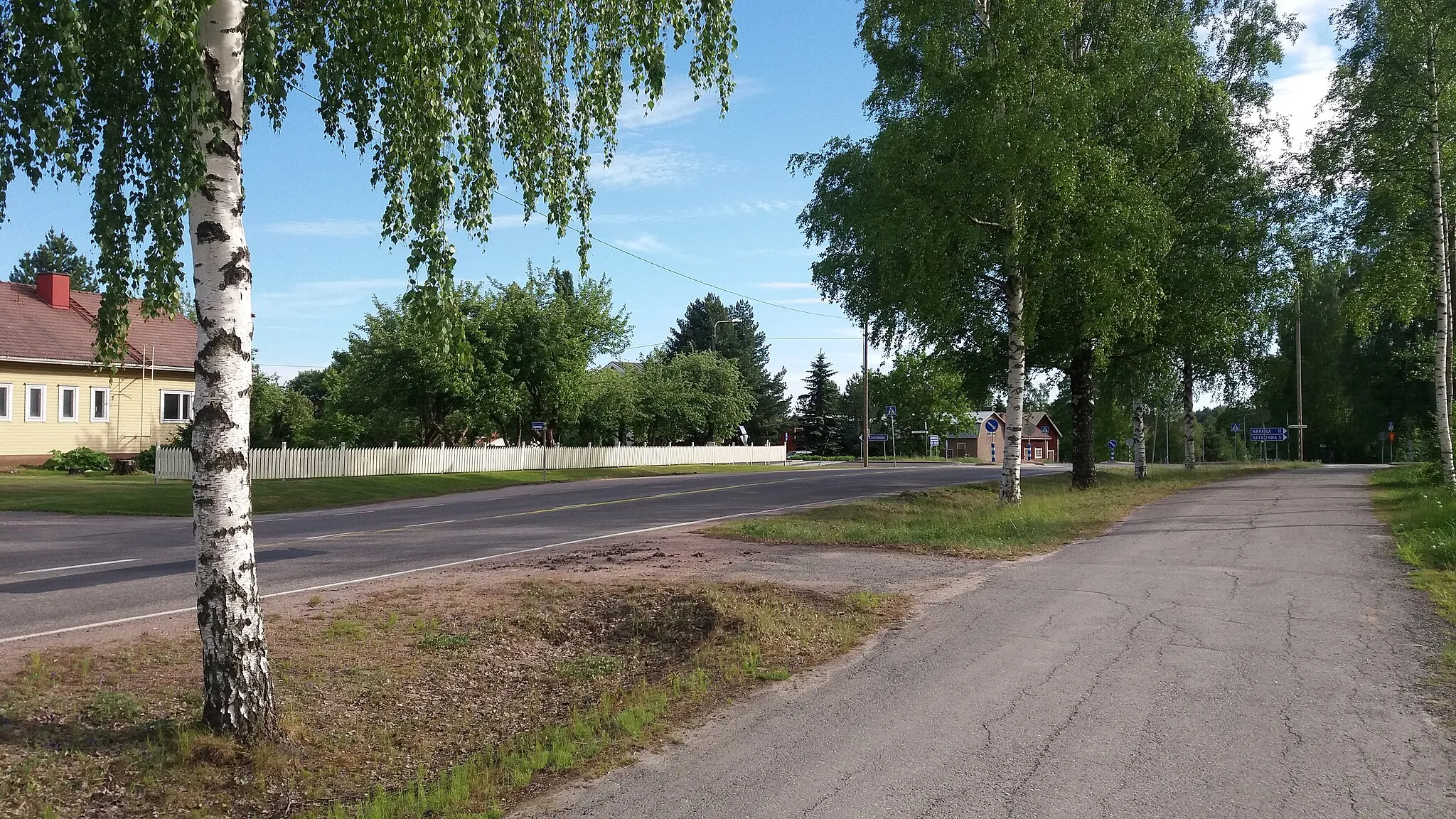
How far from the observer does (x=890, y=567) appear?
41.0ft

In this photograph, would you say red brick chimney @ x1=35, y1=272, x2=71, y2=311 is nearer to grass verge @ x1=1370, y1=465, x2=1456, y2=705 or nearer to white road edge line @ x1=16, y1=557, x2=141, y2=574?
white road edge line @ x1=16, y1=557, x2=141, y2=574

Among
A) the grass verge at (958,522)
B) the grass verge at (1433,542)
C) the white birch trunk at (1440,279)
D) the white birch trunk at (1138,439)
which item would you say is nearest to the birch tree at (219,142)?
the grass verge at (1433,542)

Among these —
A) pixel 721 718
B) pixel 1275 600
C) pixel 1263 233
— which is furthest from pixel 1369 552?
pixel 1263 233

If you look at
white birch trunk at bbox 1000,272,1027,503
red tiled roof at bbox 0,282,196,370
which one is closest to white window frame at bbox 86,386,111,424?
red tiled roof at bbox 0,282,196,370

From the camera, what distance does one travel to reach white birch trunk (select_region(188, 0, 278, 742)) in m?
5.34

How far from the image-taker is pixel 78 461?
36.4m

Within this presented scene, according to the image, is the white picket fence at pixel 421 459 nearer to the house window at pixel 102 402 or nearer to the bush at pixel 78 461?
the bush at pixel 78 461

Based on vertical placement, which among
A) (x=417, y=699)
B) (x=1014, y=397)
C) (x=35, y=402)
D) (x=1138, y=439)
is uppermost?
(x=35, y=402)

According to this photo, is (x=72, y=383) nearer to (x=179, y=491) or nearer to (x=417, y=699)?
(x=179, y=491)

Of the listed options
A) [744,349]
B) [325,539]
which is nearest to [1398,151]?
[325,539]

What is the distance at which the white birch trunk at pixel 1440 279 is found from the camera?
2144 cm

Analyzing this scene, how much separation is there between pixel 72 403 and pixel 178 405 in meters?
4.28

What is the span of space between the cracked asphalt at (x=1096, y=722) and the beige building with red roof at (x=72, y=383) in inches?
1421

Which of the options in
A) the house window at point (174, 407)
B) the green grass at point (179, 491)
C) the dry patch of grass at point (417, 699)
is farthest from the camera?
the house window at point (174, 407)
